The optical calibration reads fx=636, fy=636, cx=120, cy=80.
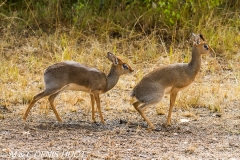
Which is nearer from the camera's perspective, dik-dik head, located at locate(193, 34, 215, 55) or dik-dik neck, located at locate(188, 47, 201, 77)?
dik-dik neck, located at locate(188, 47, 201, 77)

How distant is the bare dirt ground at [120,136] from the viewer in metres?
6.31

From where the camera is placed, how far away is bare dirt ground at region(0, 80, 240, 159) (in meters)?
6.31

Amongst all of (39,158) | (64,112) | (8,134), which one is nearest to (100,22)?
(64,112)

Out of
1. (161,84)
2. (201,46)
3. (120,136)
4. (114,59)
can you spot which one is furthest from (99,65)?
(120,136)

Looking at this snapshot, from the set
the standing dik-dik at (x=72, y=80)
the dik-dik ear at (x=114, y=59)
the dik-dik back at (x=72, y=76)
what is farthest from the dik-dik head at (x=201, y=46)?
the dik-dik back at (x=72, y=76)

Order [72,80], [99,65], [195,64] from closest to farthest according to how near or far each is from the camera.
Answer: [72,80] < [195,64] < [99,65]

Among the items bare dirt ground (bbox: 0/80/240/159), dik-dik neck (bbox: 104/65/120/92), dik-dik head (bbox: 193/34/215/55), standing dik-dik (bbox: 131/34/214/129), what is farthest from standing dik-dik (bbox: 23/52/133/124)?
dik-dik head (bbox: 193/34/215/55)

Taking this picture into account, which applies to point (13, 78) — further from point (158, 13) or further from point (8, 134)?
point (158, 13)

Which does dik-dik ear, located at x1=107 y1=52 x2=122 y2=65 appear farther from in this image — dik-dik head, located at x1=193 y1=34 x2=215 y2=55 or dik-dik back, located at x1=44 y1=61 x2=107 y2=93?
dik-dik head, located at x1=193 y1=34 x2=215 y2=55

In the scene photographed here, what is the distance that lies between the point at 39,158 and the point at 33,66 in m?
3.72

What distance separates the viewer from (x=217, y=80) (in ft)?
30.7

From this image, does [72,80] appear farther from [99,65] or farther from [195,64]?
[99,65]

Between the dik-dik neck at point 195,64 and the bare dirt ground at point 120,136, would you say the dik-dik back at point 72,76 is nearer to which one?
the bare dirt ground at point 120,136

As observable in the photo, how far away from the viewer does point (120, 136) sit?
7.00 metres
